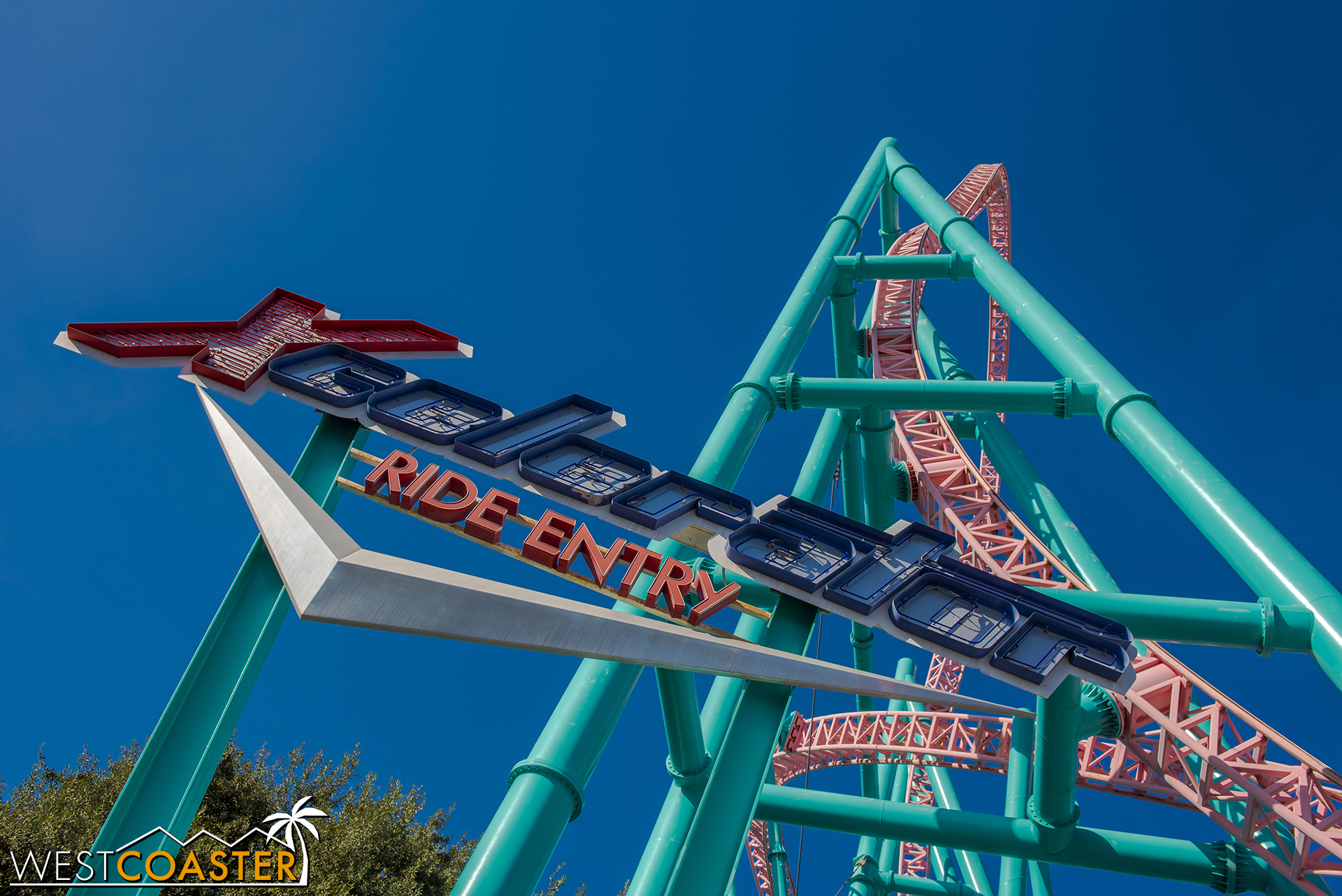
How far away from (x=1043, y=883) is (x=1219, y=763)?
16.7 feet

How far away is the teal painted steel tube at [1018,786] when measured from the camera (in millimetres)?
10758

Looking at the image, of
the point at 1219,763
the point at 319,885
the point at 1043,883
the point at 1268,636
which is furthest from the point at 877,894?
the point at 1268,636

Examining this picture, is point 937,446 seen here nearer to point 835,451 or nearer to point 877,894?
point 835,451

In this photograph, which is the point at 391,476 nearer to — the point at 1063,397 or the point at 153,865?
the point at 153,865

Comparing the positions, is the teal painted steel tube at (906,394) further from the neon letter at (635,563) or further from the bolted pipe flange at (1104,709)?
the neon letter at (635,563)

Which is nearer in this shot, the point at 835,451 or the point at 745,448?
the point at 745,448

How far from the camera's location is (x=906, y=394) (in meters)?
9.21

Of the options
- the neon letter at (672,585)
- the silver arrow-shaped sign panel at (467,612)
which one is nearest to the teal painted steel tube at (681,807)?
the neon letter at (672,585)

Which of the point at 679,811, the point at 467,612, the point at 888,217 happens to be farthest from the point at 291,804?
the point at 888,217

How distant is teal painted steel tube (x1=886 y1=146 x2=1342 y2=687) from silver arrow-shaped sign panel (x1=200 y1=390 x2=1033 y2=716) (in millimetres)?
2342

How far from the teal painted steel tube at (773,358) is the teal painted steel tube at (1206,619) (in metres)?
2.99

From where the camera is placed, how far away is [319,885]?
36.3 feet

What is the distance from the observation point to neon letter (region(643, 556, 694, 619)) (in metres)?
5.46

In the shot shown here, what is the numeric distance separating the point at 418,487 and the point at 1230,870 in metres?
8.09
